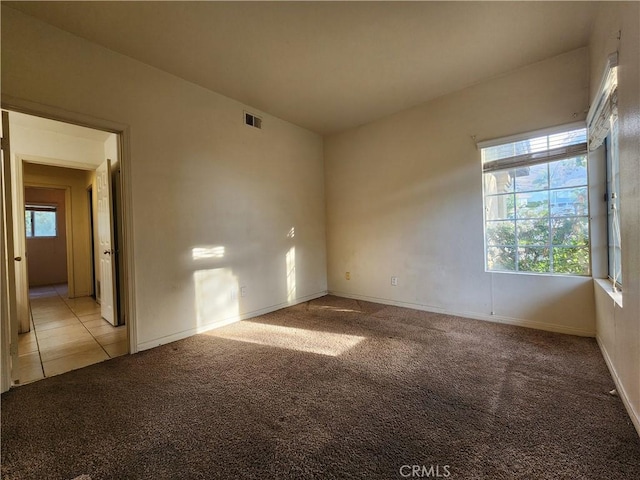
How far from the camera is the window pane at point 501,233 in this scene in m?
3.13

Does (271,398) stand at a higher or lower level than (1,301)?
lower

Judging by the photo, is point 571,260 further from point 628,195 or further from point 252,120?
point 252,120

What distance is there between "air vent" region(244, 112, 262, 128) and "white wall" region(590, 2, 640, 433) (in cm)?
332

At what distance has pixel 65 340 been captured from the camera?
9.68 feet

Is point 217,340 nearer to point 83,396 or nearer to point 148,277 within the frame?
point 148,277

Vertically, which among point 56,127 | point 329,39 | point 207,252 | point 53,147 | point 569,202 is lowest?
point 207,252

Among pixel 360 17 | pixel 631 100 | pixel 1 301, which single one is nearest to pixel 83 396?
pixel 1 301

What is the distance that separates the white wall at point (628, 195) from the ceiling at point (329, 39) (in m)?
0.65

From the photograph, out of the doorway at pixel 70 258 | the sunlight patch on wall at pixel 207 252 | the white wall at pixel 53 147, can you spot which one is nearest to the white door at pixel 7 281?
the doorway at pixel 70 258

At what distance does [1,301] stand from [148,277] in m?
0.94

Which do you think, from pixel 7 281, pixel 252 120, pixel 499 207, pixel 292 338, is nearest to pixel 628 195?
pixel 499 207

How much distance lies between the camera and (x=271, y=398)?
5.97 feet

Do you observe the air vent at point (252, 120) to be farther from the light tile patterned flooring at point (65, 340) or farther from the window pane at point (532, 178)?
the window pane at point (532, 178)

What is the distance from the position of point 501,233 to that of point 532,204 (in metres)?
0.42
